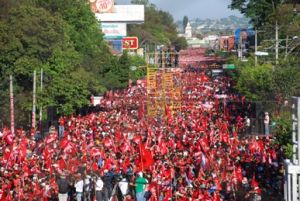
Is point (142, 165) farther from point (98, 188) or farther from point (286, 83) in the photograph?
point (286, 83)

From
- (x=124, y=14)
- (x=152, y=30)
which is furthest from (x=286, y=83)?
(x=152, y=30)

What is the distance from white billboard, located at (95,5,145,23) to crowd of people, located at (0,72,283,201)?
272ft

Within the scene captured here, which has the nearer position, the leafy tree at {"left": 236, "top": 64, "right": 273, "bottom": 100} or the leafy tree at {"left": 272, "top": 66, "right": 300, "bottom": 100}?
the leafy tree at {"left": 272, "top": 66, "right": 300, "bottom": 100}

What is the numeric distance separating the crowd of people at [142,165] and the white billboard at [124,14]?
83.0 m

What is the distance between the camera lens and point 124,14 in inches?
4843

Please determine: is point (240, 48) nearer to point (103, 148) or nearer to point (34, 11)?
point (34, 11)

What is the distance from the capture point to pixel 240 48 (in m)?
82.6

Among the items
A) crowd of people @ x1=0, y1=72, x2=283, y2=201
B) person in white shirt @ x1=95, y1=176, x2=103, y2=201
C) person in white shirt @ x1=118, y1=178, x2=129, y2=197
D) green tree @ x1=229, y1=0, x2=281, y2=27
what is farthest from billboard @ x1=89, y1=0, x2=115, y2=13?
person in white shirt @ x1=95, y1=176, x2=103, y2=201

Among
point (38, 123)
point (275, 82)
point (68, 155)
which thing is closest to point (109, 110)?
point (38, 123)

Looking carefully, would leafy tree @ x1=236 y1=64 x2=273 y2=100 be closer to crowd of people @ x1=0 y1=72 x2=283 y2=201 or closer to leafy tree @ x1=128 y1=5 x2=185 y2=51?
crowd of people @ x1=0 y1=72 x2=283 y2=201

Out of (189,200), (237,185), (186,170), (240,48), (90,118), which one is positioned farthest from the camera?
(240,48)

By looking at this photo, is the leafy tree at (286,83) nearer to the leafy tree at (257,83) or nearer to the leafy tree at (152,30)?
the leafy tree at (257,83)

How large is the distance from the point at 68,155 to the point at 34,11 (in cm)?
2146

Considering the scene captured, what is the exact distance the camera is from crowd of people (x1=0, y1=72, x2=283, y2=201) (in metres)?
21.5
